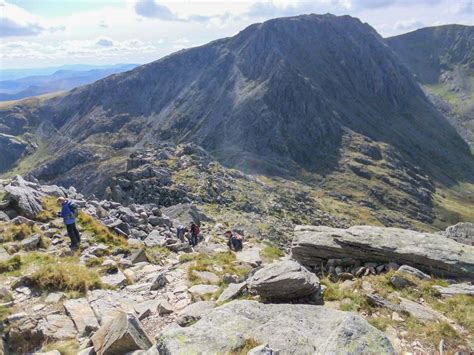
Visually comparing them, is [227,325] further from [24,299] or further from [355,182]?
[355,182]

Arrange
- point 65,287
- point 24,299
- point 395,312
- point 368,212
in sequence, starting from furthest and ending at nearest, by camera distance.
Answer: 1. point 368,212
2. point 65,287
3. point 24,299
4. point 395,312

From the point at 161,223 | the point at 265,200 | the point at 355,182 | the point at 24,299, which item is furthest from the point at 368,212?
the point at 24,299

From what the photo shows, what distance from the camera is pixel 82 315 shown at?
43.3ft

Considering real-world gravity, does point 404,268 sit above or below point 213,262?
above

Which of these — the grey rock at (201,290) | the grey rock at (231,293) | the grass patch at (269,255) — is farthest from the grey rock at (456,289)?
the grass patch at (269,255)

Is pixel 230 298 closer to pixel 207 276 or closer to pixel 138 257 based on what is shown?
pixel 207 276

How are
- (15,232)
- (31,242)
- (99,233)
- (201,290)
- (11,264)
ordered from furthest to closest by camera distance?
(99,233) → (15,232) → (31,242) → (11,264) → (201,290)

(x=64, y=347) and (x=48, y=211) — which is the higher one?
(x=64, y=347)

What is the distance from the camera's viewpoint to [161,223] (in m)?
36.5

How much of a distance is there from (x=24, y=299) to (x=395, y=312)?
1322cm

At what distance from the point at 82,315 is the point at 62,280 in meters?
2.76

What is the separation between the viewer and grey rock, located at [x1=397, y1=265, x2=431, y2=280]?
15.6 m

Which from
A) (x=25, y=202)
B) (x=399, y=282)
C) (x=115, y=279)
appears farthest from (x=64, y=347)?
(x=25, y=202)

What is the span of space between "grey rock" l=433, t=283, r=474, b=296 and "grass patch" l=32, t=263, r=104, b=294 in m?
13.6
